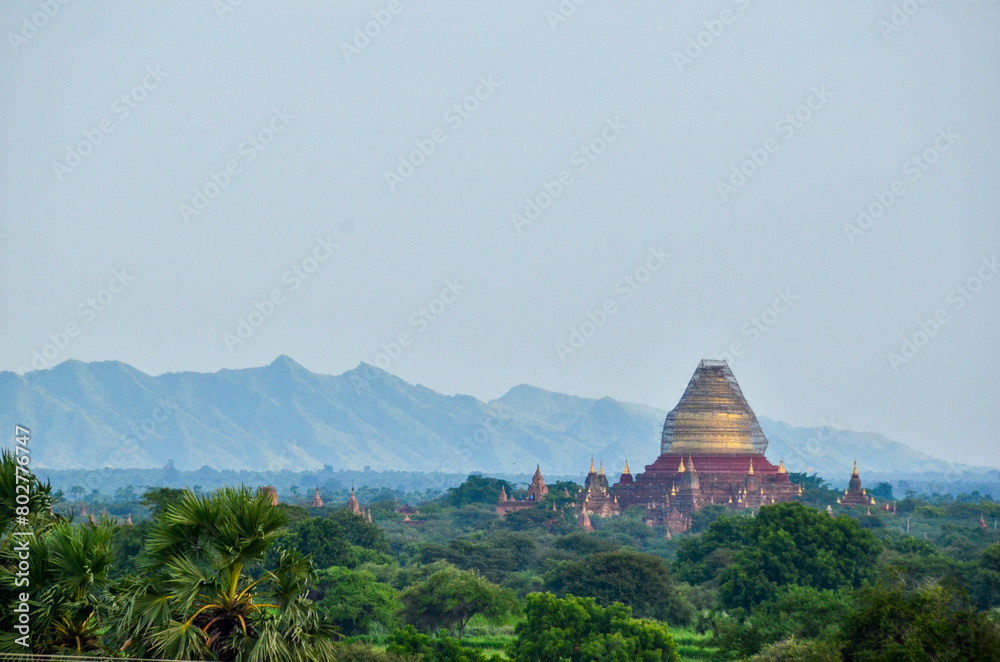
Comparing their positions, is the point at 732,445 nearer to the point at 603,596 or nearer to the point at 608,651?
the point at 603,596

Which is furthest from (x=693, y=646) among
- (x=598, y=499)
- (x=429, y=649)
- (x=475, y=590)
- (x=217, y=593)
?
(x=598, y=499)

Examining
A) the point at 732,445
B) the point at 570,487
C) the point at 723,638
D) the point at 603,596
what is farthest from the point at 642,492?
the point at 723,638

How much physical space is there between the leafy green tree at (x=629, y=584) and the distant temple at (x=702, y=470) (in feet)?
153

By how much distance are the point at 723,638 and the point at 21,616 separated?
24464mm

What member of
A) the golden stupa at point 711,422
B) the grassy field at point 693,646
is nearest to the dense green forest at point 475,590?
the grassy field at point 693,646

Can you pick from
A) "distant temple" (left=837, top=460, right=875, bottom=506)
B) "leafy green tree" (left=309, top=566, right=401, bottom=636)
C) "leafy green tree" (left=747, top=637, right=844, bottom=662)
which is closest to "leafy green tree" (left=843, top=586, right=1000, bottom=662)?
"leafy green tree" (left=747, top=637, right=844, bottom=662)

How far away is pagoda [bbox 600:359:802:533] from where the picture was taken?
4067 inches

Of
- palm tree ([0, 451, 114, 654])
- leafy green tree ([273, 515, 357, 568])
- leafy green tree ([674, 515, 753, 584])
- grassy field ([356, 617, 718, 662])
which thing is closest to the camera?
palm tree ([0, 451, 114, 654])

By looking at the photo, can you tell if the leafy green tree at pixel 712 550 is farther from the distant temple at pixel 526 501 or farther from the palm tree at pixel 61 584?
the distant temple at pixel 526 501

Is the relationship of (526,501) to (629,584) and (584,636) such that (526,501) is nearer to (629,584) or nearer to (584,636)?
(629,584)

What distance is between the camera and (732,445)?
108 meters

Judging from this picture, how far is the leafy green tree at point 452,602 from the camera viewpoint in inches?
1873

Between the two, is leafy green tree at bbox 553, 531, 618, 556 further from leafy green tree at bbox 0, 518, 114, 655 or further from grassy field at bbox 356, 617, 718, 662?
leafy green tree at bbox 0, 518, 114, 655

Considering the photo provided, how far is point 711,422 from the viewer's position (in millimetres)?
108062
